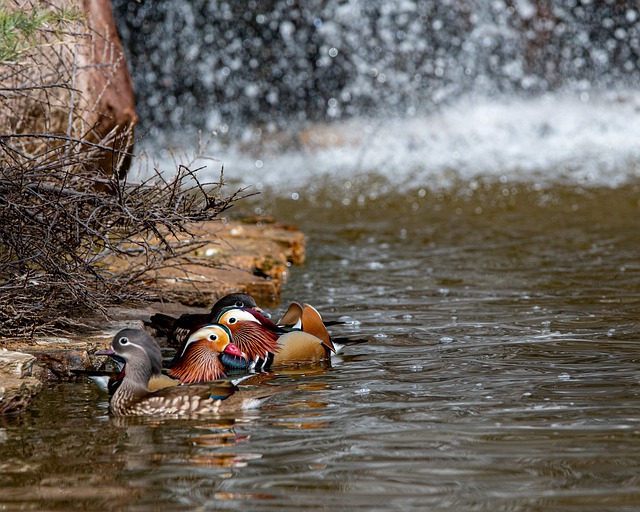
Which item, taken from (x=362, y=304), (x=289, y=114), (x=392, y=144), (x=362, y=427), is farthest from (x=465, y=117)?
(x=362, y=427)

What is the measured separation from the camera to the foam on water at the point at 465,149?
50.0ft

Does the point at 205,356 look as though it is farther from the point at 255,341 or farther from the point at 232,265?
the point at 232,265

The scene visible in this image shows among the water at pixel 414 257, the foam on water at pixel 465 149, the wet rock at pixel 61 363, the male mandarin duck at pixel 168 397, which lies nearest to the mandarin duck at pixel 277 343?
the water at pixel 414 257

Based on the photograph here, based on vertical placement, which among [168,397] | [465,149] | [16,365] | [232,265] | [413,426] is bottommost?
[413,426]

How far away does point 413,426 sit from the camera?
202 inches

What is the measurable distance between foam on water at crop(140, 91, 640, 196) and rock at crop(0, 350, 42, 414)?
913 centimetres

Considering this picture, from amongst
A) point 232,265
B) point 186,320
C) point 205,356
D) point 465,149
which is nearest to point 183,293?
point 232,265

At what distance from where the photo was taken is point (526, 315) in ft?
25.4

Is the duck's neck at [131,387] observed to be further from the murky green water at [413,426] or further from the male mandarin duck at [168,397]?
the murky green water at [413,426]

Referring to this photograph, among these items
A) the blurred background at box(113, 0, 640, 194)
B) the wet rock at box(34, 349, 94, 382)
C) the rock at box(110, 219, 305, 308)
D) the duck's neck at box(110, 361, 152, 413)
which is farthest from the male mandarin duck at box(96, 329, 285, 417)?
the blurred background at box(113, 0, 640, 194)

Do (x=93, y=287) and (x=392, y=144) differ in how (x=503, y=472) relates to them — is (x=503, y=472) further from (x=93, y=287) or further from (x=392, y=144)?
(x=392, y=144)

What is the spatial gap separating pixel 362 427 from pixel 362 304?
3.31m

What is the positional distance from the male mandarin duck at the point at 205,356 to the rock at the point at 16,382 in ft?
2.56

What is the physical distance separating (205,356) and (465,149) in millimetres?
10971
